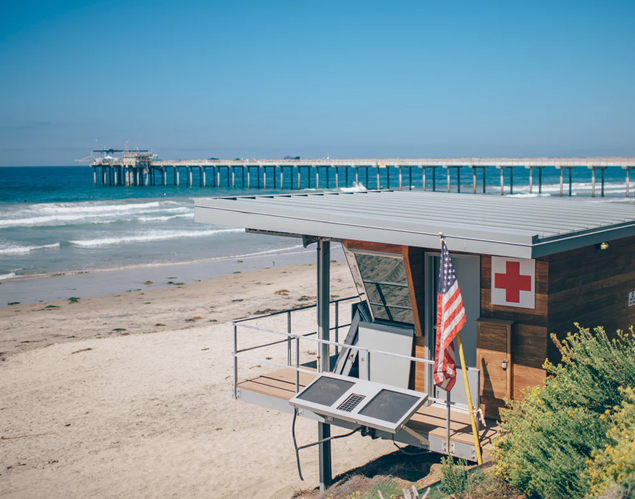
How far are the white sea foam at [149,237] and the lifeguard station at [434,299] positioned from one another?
29615 mm

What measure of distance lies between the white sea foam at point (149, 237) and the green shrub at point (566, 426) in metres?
32.6

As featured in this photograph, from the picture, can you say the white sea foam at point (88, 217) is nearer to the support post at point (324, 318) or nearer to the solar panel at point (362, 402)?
the support post at point (324, 318)

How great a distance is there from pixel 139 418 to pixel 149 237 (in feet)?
92.6

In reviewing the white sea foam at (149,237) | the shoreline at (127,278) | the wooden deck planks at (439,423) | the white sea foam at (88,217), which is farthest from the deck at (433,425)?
the white sea foam at (88,217)

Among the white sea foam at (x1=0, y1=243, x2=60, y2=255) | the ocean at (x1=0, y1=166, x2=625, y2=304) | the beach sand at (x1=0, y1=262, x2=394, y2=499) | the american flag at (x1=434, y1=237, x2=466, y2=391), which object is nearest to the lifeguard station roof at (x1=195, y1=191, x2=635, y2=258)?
the american flag at (x1=434, y1=237, x2=466, y2=391)

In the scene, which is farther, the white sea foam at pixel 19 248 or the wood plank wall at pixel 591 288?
the white sea foam at pixel 19 248

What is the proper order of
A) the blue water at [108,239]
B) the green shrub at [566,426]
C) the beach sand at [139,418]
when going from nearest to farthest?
the green shrub at [566,426]
the beach sand at [139,418]
the blue water at [108,239]

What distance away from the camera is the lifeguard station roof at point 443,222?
19.0ft

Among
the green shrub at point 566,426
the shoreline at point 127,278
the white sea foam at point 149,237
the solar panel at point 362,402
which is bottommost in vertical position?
the shoreline at point 127,278

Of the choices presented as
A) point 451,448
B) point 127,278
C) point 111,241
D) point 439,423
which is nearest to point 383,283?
point 439,423

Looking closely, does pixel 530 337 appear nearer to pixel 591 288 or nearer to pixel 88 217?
pixel 591 288

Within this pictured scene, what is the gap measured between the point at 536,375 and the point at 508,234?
1646mm

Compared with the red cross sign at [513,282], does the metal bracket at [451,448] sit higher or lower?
lower

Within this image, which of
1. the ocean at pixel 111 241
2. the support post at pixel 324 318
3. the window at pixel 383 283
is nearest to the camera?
the window at pixel 383 283
